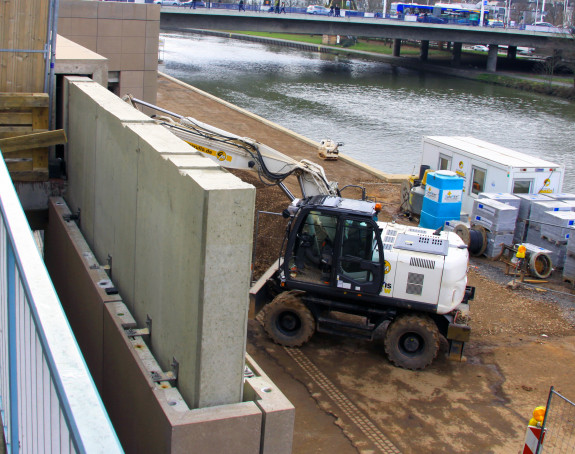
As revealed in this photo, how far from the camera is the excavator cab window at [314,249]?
35.1ft

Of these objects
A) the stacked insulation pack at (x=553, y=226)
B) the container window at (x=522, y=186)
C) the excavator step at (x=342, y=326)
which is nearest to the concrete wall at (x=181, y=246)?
the excavator step at (x=342, y=326)

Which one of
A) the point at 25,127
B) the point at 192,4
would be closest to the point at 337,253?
the point at 25,127

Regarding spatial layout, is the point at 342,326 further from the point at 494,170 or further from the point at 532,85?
the point at 532,85

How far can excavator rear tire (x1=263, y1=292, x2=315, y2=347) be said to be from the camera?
434 inches

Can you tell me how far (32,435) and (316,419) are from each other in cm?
689

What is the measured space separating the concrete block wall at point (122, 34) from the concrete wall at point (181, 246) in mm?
19887

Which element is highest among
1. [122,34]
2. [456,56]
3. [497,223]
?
[456,56]

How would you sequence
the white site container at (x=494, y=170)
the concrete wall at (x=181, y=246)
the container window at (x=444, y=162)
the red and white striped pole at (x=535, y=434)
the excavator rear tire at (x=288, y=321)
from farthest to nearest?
the container window at (x=444, y=162)
the white site container at (x=494, y=170)
the excavator rear tire at (x=288, y=321)
the red and white striped pole at (x=535, y=434)
the concrete wall at (x=181, y=246)

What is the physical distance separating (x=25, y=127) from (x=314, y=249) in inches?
171

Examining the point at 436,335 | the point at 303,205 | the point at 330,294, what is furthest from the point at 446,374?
the point at 303,205

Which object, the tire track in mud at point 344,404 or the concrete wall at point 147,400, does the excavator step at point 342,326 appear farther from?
the concrete wall at point 147,400

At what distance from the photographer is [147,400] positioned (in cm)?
518

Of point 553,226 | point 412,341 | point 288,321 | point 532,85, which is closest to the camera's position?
point 412,341

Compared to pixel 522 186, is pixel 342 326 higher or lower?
lower
